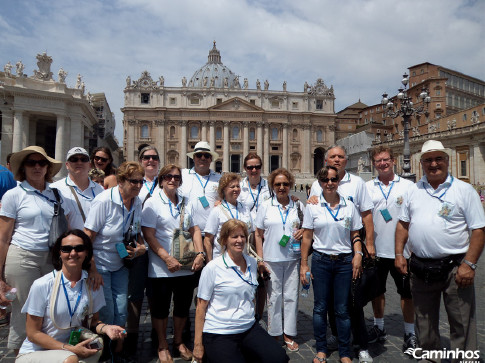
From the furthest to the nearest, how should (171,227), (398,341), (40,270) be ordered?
(398,341), (171,227), (40,270)

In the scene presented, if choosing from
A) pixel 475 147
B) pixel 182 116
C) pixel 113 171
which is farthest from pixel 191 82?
pixel 113 171

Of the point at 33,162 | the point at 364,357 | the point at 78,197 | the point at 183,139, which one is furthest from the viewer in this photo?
the point at 183,139

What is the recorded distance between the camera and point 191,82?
7850cm

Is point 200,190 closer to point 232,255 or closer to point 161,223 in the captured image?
point 161,223

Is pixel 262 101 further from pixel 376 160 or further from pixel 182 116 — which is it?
pixel 376 160

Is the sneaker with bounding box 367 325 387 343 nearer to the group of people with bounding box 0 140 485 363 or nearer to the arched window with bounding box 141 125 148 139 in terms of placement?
the group of people with bounding box 0 140 485 363

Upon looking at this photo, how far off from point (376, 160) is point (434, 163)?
2.99 ft

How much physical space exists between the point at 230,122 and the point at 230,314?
51.7 meters

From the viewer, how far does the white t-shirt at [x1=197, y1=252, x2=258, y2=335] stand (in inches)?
112

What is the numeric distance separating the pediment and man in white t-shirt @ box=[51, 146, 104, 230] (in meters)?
50.5

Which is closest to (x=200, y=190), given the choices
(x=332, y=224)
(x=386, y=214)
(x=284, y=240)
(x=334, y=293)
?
(x=284, y=240)

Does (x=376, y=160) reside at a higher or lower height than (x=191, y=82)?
lower

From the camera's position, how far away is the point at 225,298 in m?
2.87

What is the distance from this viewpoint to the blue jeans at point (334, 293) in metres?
3.22
